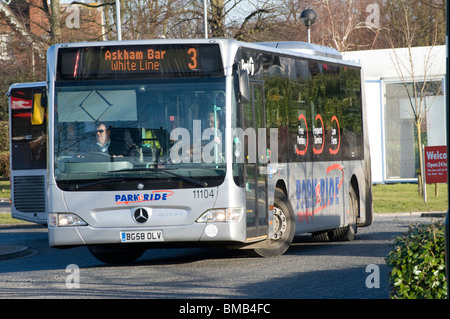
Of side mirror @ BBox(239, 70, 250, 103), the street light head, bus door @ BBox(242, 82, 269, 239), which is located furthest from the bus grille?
the street light head

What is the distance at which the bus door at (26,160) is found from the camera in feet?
63.8

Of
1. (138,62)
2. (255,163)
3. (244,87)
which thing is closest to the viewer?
(244,87)

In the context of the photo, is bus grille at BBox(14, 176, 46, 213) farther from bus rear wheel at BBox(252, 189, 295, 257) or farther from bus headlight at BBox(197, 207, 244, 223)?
bus headlight at BBox(197, 207, 244, 223)

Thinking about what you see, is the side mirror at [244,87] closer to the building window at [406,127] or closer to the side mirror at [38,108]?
the side mirror at [38,108]

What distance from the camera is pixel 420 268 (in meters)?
7.40

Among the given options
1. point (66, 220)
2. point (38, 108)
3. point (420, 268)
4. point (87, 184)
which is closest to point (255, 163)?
point (87, 184)

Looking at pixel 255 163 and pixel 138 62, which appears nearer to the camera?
pixel 138 62

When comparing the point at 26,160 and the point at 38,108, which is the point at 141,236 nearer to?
the point at 38,108

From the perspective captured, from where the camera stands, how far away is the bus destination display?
40.3ft

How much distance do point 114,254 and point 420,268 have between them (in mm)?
7364

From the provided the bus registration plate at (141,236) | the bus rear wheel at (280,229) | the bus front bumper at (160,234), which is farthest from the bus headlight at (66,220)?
the bus rear wheel at (280,229)

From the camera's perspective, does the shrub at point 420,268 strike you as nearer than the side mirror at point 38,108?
Yes

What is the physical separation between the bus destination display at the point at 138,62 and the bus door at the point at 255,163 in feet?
2.77


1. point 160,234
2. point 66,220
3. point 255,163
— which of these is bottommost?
point 160,234
